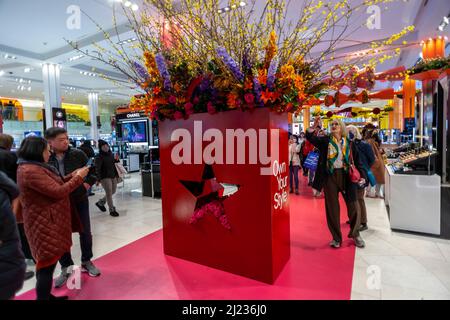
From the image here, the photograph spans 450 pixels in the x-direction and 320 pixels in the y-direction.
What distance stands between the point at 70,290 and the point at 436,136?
5564 mm

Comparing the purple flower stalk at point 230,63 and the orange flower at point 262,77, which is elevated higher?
the purple flower stalk at point 230,63

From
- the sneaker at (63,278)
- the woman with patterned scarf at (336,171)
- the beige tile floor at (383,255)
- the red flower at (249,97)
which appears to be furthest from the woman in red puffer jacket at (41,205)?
the woman with patterned scarf at (336,171)

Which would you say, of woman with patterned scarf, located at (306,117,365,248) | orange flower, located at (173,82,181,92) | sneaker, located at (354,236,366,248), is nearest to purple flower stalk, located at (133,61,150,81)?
orange flower, located at (173,82,181,92)

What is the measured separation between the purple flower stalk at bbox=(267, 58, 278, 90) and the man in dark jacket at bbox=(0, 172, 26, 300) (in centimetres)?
189

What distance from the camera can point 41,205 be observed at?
2.05m

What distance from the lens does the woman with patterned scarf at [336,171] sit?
327 centimetres

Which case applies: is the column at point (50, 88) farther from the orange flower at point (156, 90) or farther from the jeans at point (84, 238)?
the orange flower at point (156, 90)

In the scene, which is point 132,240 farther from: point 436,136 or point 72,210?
point 436,136

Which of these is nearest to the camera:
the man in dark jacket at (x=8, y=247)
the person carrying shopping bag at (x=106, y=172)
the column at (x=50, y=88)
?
the man in dark jacket at (x=8, y=247)

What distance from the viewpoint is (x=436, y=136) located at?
470 cm

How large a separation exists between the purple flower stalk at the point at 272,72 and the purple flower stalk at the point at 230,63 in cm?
23

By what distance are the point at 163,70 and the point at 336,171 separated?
220 centimetres
